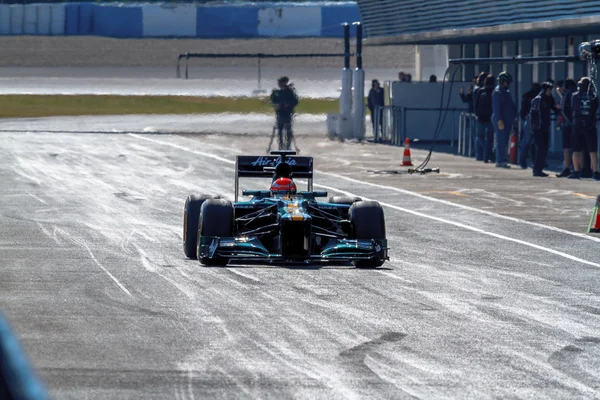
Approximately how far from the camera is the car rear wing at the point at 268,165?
1444cm

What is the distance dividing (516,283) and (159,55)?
174ft

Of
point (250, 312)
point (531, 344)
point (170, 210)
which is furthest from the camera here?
point (170, 210)

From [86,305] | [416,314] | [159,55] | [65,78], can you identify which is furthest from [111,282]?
[159,55]

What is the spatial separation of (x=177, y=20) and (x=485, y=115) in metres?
42.1

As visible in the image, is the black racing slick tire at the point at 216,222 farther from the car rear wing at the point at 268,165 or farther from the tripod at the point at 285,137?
the tripod at the point at 285,137

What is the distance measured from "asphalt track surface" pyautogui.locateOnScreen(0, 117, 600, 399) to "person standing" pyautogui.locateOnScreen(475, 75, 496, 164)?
7.54 metres

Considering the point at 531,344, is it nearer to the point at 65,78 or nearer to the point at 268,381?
the point at 268,381

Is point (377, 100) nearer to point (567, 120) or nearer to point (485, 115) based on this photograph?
point (485, 115)

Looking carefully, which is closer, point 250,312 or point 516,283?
point 250,312

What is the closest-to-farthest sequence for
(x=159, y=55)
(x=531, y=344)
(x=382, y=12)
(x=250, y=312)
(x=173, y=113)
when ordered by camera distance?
(x=531, y=344) → (x=250, y=312) → (x=382, y=12) → (x=173, y=113) → (x=159, y=55)

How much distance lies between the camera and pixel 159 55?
2530 inches

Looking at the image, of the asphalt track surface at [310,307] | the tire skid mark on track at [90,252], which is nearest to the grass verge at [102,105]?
the asphalt track surface at [310,307]

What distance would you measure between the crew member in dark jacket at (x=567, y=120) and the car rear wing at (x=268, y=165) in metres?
11.4

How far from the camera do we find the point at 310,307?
1086cm
